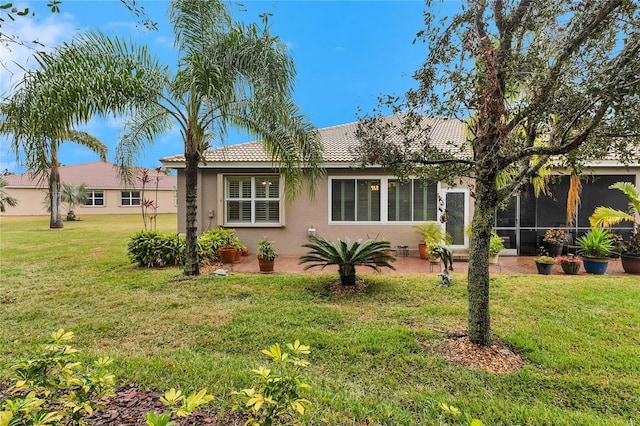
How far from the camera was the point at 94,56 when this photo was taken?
6.56 m

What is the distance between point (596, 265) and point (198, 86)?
34.9 ft

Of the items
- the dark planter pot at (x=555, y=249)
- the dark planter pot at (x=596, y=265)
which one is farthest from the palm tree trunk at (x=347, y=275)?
the dark planter pot at (x=555, y=249)

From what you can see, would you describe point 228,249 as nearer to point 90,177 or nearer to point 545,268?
point 545,268

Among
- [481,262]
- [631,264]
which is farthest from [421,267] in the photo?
[481,262]

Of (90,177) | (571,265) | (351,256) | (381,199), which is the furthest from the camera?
(90,177)

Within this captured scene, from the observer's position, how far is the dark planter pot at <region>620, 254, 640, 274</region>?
8.41 m

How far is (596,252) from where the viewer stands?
8664mm

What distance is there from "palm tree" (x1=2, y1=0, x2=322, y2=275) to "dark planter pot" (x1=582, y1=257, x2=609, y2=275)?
7.54 meters

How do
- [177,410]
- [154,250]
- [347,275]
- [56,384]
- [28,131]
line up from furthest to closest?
1. [154,250]
2. [347,275]
3. [28,131]
4. [56,384]
5. [177,410]

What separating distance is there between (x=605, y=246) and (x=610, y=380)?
21.6 feet

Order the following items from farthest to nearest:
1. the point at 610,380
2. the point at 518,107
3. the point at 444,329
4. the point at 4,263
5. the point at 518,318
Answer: the point at 4,263 → the point at 518,318 → the point at 444,329 → the point at 518,107 → the point at 610,380

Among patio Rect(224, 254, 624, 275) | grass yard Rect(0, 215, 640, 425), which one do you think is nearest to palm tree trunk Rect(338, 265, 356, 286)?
grass yard Rect(0, 215, 640, 425)

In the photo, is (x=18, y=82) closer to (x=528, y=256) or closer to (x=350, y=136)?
(x=350, y=136)

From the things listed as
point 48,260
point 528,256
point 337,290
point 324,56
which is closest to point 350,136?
point 324,56
